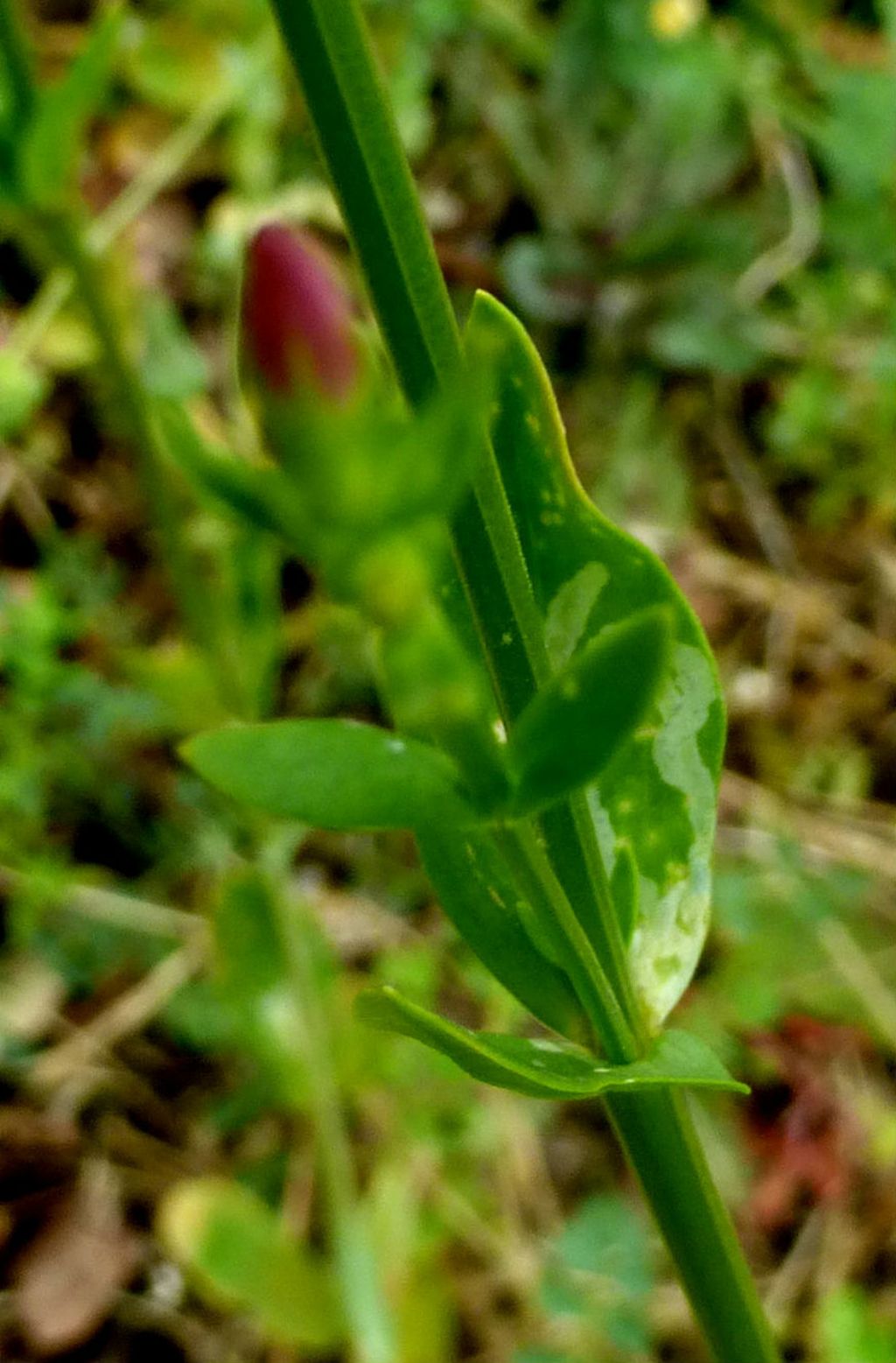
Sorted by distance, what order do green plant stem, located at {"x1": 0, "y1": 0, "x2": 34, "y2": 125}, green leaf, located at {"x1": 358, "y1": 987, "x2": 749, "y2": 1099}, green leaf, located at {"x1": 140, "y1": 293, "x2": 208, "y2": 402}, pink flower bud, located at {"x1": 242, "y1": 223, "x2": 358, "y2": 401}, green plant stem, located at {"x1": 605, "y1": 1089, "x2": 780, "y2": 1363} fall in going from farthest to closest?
green leaf, located at {"x1": 140, "y1": 293, "x2": 208, "y2": 402} → green plant stem, located at {"x1": 0, "y1": 0, "x2": 34, "y2": 125} → green plant stem, located at {"x1": 605, "y1": 1089, "x2": 780, "y2": 1363} → green leaf, located at {"x1": 358, "y1": 987, "x2": 749, "y2": 1099} → pink flower bud, located at {"x1": 242, "y1": 223, "x2": 358, "y2": 401}

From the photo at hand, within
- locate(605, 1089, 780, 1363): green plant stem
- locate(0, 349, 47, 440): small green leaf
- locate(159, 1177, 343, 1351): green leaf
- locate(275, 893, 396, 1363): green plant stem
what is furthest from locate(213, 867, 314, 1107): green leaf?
locate(605, 1089, 780, 1363): green plant stem

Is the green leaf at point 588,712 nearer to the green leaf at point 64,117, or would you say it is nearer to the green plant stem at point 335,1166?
the green leaf at point 64,117

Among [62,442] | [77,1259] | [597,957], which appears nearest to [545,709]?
[597,957]

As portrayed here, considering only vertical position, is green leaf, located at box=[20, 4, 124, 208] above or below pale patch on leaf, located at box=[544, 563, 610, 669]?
above

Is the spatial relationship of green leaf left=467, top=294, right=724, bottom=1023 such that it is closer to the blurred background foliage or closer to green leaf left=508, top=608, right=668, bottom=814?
green leaf left=508, top=608, right=668, bottom=814

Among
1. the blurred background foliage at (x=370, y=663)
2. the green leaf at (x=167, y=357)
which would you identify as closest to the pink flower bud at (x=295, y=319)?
the blurred background foliage at (x=370, y=663)
